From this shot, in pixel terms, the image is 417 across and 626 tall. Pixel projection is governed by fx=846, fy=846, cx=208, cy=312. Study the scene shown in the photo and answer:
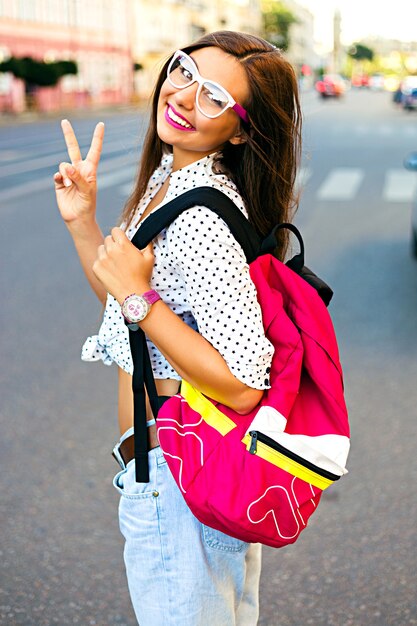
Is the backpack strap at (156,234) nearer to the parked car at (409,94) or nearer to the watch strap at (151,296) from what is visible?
the watch strap at (151,296)

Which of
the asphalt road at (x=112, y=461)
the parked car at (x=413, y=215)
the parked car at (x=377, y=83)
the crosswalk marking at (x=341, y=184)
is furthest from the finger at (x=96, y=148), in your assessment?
the parked car at (x=377, y=83)

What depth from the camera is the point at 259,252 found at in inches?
61.7

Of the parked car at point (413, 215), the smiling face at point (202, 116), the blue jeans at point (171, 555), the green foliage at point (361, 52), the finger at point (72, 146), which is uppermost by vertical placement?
the smiling face at point (202, 116)

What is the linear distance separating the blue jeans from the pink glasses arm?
0.66 metres

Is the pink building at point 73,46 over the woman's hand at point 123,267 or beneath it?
beneath

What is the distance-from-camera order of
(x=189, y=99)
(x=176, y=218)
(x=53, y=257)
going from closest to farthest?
(x=176, y=218), (x=189, y=99), (x=53, y=257)

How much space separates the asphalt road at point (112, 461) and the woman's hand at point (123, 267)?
490 mm

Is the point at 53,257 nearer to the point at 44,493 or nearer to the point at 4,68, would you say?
the point at 44,493

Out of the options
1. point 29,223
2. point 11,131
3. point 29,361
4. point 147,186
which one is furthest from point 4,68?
point 147,186

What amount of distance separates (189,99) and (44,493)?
2.38 meters

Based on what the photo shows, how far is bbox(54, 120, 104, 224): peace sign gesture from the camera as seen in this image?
5.98 feet

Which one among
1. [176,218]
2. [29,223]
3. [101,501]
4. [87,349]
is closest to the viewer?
[176,218]

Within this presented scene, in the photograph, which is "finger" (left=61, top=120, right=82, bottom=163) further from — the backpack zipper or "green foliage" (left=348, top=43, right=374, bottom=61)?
"green foliage" (left=348, top=43, right=374, bottom=61)

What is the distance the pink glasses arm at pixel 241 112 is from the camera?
61.8 inches
